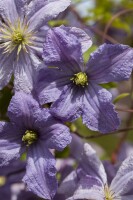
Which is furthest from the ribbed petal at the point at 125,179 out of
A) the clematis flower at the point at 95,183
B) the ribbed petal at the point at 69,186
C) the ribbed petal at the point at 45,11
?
the ribbed petal at the point at 45,11

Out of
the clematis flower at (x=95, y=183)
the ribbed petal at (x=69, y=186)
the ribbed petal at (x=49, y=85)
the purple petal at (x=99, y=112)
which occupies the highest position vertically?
the ribbed petal at (x=49, y=85)

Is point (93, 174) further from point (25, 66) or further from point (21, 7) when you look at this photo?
point (21, 7)

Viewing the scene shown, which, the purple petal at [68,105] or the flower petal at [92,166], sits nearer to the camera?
the purple petal at [68,105]

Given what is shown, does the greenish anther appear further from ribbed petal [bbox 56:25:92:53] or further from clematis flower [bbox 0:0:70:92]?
ribbed petal [bbox 56:25:92:53]

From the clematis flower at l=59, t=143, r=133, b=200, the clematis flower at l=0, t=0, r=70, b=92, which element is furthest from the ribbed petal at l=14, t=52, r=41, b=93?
the clematis flower at l=59, t=143, r=133, b=200

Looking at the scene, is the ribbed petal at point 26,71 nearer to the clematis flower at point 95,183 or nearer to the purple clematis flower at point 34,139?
the purple clematis flower at point 34,139

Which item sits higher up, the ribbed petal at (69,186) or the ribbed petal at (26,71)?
the ribbed petal at (26,71)

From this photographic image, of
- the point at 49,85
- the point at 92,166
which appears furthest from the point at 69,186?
the point at 49,85
